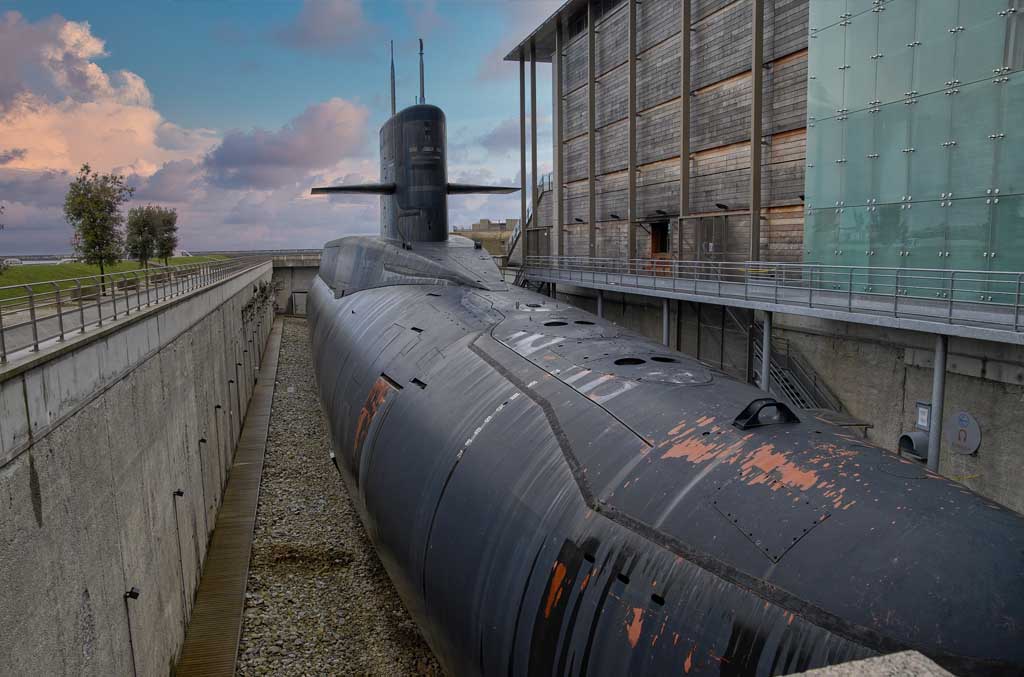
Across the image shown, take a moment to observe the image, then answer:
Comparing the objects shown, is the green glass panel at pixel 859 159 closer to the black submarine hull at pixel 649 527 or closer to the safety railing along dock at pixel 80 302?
the black submarine hull at pixel 649 527

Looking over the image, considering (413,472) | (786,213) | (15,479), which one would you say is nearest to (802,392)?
(786,213)

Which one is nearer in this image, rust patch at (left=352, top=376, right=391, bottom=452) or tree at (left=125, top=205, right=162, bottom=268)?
rust patch at (left=352, top=376, right=391, bottom=452)

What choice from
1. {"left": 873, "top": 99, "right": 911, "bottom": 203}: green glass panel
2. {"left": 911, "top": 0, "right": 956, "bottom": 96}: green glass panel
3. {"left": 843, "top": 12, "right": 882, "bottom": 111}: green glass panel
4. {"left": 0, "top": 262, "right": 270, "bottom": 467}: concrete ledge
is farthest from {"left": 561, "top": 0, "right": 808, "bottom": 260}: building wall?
{"left": 0, "top": 262, "right": 270, "bottom": 467}: concrete ledge

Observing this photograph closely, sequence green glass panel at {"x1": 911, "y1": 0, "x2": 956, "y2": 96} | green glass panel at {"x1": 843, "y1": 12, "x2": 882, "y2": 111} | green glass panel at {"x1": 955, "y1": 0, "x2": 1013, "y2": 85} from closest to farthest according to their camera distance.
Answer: green glass panel at {"x1": 955, "y1": 0, "x2": 1013, "y2": 85}
green glass panel at {"x1": 911, "y1": 0, "x2": 956, "y2": 96}
green glass panel at {"x1": 843, "y1": 12, "x2": 882, "y2": 111}

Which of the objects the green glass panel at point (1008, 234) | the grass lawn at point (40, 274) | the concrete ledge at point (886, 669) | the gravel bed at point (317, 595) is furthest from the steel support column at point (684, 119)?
the concrete ledge at point (886, 669)

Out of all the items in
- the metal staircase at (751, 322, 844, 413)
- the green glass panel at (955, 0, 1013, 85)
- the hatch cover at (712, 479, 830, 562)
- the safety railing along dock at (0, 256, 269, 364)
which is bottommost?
the metal staircase at (751, 322, 844, 413)

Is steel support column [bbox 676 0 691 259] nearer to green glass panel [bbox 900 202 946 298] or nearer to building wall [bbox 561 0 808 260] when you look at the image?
building wall [bbox 561 0 808 260]

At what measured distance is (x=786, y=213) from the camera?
18922 millimetres

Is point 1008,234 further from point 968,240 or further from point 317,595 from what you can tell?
point 317,595

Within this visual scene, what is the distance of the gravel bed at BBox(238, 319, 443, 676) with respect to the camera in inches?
357

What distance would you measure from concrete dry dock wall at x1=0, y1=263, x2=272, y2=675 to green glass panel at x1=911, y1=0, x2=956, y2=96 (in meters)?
13.7

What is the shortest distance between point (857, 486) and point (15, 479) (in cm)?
616

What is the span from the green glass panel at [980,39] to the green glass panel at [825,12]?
288cm

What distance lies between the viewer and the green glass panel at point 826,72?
14.3m
